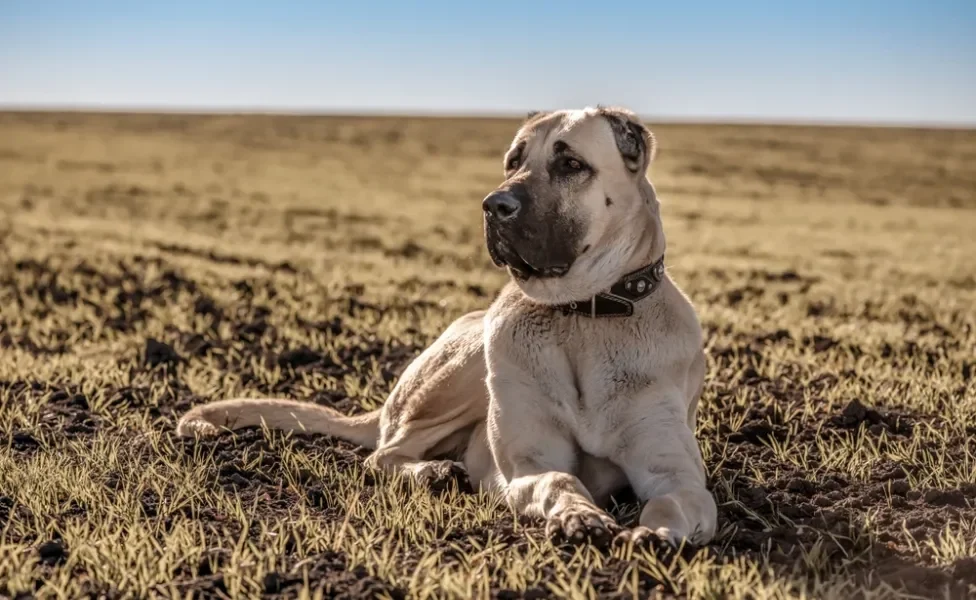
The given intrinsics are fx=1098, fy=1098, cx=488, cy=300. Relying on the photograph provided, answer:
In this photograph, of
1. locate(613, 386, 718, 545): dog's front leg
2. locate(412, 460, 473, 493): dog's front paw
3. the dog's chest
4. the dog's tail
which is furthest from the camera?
the dog's tail

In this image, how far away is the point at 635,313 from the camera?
181 inches

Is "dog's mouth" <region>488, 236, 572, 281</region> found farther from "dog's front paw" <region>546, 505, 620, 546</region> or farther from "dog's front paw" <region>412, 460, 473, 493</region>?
"dog's front paw" <region>412, 460, 473, 493</region>

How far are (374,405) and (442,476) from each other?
2.00 m

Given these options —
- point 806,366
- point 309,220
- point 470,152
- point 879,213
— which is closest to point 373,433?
point 806,366

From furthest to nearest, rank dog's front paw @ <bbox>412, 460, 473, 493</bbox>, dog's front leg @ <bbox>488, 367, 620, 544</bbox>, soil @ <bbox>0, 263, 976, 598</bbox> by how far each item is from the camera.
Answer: dog's front paw @ <bbox>412, 460, 473, 493</bbox>
dog's front leg @ <bbox>488, 367, 620, 544</bbox>
soil @ <bbox>0, 263, 976, 598</bbox>

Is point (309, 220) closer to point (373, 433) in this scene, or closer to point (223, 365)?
point (223, 365)

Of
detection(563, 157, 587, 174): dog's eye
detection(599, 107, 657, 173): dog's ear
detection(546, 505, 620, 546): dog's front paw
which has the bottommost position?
detection(546, 505, 620, 546): dog's front paw

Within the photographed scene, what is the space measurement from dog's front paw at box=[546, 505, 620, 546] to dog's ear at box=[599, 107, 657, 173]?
1.45 metres

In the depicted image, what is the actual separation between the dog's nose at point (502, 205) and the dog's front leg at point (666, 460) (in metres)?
0.92

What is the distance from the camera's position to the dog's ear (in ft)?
14.8

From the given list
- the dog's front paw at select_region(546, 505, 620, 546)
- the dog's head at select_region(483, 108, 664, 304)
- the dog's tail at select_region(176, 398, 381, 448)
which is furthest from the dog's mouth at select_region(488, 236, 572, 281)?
the dog's tail at select_region(176, 398, 381, 448)

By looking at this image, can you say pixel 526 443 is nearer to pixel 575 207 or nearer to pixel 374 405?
pixel 575 207

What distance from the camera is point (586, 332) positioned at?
456 centimetres

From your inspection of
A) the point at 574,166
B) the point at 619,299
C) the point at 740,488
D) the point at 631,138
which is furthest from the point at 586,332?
the point at 740,488
